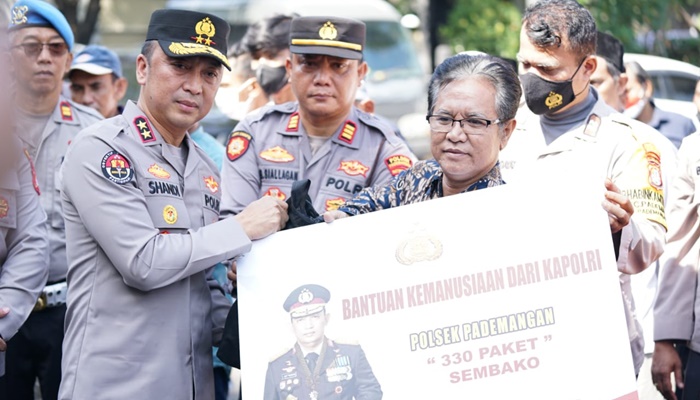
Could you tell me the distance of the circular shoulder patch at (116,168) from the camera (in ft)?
10.9

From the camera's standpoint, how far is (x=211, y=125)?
47.9ft

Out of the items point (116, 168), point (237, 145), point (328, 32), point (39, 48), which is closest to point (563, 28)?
point (328, 32)

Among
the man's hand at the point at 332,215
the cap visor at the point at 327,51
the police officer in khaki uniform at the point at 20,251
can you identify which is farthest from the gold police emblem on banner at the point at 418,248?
the police officer in khaki uniform at the point at 20,251

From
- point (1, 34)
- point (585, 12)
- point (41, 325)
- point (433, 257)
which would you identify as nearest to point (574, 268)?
point (433, 257)

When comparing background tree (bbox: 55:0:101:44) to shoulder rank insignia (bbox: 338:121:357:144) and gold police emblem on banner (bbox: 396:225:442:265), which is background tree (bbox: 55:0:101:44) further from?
gold police emblem on banner (bbox: 396:225:442:265)

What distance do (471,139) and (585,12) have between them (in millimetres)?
1413

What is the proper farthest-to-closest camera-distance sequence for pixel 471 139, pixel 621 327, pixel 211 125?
pixel 211 125
pixel 471 139
pixel 621 327

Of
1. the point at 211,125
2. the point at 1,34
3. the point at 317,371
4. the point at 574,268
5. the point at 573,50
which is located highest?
the point at 211,125

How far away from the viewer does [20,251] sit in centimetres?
419

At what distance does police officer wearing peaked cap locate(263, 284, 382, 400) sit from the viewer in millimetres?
3182

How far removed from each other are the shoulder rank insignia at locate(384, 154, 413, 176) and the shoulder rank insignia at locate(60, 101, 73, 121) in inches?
75.5

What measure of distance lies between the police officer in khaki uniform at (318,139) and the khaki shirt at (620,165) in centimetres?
55

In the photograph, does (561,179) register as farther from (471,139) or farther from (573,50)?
(573,50)

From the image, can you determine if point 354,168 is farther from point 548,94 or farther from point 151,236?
point 151,236
